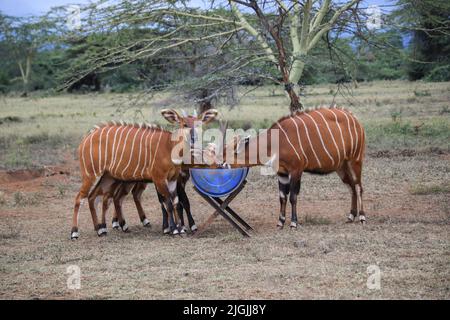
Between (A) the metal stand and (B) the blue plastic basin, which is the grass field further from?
(B) the blue plastic basin

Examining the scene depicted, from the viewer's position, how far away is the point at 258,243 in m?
8.39

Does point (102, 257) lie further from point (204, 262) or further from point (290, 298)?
point (290, 298)

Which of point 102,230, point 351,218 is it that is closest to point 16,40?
point 102,230

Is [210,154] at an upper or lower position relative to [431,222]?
upper

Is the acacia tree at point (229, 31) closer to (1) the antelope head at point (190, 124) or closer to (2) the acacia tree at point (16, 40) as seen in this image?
(1) the antelope head at point (190, 124)

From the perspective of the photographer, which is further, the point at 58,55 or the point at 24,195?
the point at 58,55

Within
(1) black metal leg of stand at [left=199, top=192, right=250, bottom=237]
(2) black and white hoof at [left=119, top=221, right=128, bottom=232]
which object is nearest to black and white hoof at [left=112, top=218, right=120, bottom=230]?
(2) black and white hoof at [left=119, top=221, right=128, bottom=232]

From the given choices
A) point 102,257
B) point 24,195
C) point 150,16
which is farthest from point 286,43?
point 102,257

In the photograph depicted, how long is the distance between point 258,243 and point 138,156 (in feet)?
6.99

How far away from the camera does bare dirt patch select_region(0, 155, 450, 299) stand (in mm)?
6473

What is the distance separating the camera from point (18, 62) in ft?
137

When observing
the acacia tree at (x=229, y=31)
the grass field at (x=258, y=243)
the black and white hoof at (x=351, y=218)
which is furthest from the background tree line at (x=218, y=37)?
the black and white hoof at (x=351, y=218)

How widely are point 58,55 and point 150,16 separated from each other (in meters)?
33.5

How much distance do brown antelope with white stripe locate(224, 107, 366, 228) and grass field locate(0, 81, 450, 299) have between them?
53 cm
